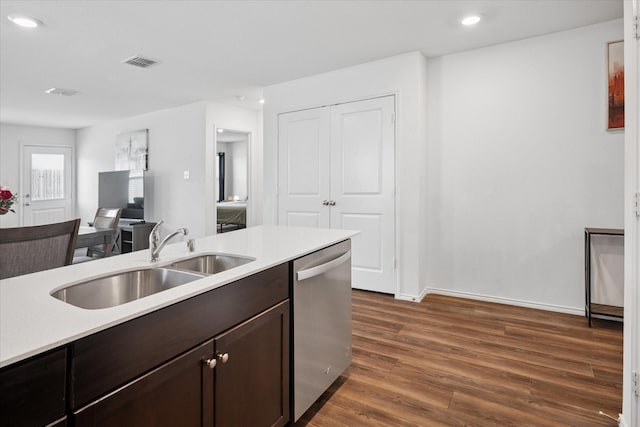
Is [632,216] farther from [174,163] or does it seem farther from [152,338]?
[174,163]

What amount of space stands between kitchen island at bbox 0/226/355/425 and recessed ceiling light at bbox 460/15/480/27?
7.94 ft

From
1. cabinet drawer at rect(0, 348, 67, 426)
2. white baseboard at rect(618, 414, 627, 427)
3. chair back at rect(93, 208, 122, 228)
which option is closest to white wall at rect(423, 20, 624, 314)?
white baseboard at rect(618, 414, 627, 427)

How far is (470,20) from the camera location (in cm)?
284

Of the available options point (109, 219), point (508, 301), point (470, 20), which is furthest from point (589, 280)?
point (109, 219)

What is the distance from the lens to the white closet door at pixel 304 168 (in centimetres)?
404

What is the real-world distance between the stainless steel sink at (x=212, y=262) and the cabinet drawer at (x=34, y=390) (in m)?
0.79

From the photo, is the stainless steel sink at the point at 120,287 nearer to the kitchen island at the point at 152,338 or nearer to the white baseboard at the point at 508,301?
the kitchen island at the point at 152,338

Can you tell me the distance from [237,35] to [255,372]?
2.80m

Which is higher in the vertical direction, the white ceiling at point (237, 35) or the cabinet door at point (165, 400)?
the white ceiling at point (237, 35)

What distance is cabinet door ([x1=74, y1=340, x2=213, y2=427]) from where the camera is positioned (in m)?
0.82

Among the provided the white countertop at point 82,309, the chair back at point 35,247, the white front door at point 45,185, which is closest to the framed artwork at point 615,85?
the white countertop at point 82,309

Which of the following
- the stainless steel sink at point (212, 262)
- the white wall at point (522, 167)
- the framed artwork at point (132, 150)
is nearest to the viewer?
the stainless steel sink at point (212, 262)

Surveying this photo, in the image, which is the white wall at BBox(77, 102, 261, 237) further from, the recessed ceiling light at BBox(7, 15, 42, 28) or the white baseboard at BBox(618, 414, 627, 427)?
the white baseboard at BBox(618, 414, 627, 427)

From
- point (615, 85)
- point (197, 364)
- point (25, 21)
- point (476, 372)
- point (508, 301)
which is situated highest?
point (25, 21)
